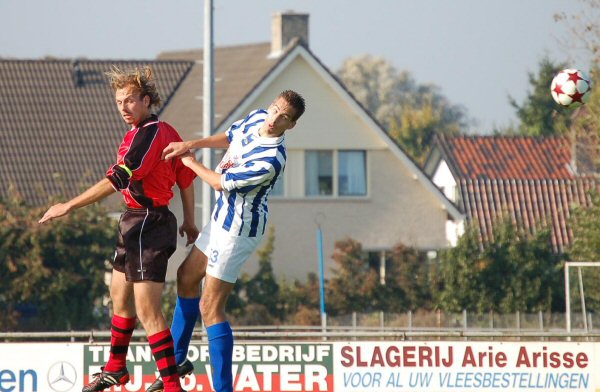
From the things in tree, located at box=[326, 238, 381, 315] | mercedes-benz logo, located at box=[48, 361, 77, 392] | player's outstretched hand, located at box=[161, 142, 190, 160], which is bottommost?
mercedes-benz logo, located at box=[48, 361, 77, 392]

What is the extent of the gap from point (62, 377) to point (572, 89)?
853cm

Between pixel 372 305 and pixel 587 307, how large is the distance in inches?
206

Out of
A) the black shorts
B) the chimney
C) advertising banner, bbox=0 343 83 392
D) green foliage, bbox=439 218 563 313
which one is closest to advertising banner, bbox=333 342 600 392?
advertising banner, bbox=0 343 83 392

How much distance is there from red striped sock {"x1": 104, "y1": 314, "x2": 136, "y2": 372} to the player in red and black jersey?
8cm

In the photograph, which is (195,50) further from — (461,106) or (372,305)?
(461,106)

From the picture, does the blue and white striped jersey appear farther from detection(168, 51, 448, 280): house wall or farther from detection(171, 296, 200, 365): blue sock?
detection(168, 51, 448, 280): house wall

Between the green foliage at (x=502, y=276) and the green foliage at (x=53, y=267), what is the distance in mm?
8122

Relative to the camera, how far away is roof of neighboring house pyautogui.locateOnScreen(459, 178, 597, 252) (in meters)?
40.3

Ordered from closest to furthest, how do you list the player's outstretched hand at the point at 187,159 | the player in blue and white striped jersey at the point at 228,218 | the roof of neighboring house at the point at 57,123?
the player's outstretched hand at the point at 187,159 < the player in blue and white striped jersey at the point at 228,218 < the roof of neighboring house at the point at 57,123

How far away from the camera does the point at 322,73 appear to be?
119 ft

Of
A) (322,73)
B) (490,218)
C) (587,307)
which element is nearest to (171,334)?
(587,307)

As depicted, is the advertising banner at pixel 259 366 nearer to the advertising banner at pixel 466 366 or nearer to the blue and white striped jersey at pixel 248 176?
the advertising banner at pixel 466 366

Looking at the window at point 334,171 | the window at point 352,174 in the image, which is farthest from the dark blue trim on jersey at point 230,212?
the window at point 352,174

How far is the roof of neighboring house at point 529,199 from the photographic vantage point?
40344 millimetres
